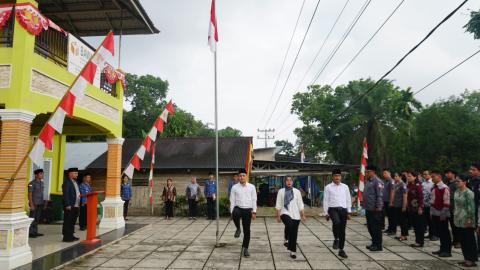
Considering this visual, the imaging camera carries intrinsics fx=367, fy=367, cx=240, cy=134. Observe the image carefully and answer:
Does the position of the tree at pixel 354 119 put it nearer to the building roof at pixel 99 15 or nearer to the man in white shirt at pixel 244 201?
the building roof at pixel 99 15

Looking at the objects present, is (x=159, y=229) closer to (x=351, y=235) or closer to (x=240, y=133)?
(x=351, y=235)

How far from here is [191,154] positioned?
1908cm

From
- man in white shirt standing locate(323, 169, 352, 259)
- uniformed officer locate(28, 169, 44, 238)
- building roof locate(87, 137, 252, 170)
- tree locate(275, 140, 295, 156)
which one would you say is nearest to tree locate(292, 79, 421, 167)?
building roof locate(87, 137, 252, 170)

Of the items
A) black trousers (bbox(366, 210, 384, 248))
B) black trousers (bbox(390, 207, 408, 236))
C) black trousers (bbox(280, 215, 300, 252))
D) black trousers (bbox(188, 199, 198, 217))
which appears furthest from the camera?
black trousers (bbox(188, 199, 198, 217))

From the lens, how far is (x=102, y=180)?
18.0 m

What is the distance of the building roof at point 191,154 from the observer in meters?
17.9

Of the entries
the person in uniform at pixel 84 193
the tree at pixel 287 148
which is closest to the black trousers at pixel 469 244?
the person in uniform at pixel 84 193

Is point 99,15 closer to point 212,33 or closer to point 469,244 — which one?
point 212,33

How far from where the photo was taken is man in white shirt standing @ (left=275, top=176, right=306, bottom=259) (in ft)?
23.6

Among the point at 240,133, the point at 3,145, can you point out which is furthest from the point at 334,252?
the point at 240,133

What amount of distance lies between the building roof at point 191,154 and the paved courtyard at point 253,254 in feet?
23.0

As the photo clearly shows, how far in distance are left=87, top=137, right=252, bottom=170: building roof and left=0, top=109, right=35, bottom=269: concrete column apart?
10626 mm

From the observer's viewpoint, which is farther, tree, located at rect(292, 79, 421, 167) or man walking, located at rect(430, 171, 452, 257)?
tree, located at rect(292, 79, 421, 167)

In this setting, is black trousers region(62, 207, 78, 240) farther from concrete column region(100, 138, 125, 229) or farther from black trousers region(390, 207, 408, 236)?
black trousers region(390, 207, 408, 236)
